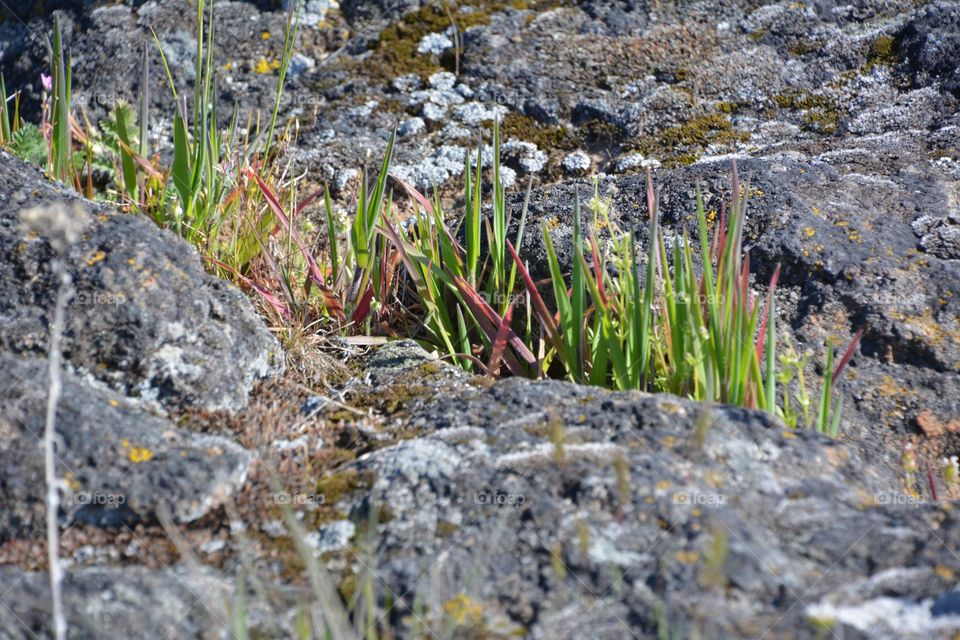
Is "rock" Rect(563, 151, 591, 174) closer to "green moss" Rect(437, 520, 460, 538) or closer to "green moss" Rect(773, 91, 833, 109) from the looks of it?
"green moss" Rect(773, 91, 833, 109)

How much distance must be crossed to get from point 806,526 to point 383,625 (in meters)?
0.77

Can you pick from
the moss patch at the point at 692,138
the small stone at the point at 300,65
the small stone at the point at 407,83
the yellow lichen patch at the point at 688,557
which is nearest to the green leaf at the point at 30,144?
the small stone at the point at 300,65

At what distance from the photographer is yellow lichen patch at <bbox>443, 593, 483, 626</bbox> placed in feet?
4.33

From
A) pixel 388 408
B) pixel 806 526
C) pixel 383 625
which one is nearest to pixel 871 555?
pixel 806 526

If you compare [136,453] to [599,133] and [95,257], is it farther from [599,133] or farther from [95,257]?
[599,133]

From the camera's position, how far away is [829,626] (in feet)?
4.06

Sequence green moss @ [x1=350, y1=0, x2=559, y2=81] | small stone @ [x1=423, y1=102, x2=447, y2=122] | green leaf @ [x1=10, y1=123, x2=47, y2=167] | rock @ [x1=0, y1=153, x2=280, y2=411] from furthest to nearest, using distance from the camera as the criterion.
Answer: green moss @ [x1=350, y1=0, x2=559, y2=81] → small stone @ [x1=423, y1=102, x2=447, y2=122] → green leaf @ [x1=10, y1=123, x2=47, y2=167] → rock @ [x1=0, y1=153, x2=280, y2=411]

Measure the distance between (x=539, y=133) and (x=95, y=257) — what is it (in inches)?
72.1

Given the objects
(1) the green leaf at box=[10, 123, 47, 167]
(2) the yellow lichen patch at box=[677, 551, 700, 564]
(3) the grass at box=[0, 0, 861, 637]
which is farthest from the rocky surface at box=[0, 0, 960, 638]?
(1) the green leaf at box=[10, 123, 47, 167]

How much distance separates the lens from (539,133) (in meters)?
→ 3.25

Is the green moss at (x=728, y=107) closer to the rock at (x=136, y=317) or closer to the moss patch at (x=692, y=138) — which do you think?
the moss patch at (x=692, y=138)

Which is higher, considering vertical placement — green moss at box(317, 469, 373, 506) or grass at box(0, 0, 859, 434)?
grass at box(0, 0, 859, 434)

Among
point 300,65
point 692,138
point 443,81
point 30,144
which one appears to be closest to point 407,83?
point 443,81

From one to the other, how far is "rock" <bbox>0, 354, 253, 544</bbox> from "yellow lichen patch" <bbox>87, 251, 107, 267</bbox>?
37 cm
